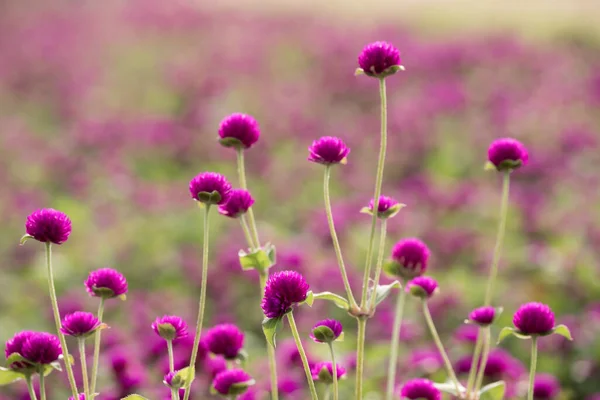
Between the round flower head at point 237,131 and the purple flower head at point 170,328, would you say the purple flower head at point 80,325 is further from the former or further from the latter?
the round flower head at point 237,131

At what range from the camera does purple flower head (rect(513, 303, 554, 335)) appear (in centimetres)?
129

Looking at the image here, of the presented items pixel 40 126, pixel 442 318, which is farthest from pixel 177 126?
pixel 442 318

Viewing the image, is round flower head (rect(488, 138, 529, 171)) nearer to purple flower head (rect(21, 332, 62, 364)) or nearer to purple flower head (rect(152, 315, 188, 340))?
purple flower head (rect(152, 315, 188, 340))

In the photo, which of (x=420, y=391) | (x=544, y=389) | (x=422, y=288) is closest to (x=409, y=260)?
(x=422, y=288)

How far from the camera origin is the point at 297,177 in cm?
453

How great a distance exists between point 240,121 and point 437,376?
3.46 ft

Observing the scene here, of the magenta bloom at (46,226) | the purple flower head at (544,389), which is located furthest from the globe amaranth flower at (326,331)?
the purple flower head at (544,389)

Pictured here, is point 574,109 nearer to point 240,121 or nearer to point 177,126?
point 177,126

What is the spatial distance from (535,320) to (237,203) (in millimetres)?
533

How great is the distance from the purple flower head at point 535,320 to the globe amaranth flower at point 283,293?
1.25 feet

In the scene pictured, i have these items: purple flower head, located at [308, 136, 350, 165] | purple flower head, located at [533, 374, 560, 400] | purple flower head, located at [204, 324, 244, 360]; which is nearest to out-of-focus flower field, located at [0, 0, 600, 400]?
purple flower head, located at [533, 374, 560, 400]

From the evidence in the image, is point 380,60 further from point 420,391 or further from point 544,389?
point 544,389

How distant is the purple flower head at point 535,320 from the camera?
1.29 meters

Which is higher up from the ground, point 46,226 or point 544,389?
point 46,226
